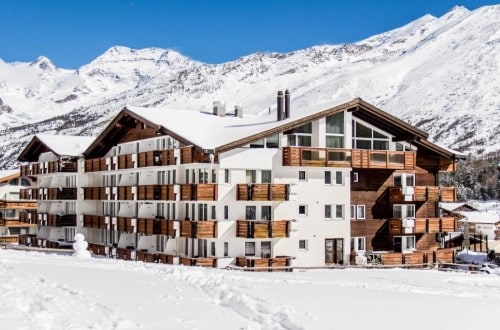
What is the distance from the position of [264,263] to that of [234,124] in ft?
33.1

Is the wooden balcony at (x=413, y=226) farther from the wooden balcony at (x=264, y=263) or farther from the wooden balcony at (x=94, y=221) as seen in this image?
the wooden balcony at (x=94, y=221)

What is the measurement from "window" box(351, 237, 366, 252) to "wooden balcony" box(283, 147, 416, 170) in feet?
14.6

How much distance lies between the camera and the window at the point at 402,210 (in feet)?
154

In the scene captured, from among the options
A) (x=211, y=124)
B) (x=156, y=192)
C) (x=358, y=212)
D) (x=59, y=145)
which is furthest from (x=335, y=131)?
(x=59, y=145)

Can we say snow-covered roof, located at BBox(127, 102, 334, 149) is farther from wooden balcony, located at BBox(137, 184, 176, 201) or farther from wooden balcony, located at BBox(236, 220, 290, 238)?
wooden balcony, located at BBox(236, 220, 290, 238)

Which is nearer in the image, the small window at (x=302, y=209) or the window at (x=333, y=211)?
the small window at (x=302, y=209)

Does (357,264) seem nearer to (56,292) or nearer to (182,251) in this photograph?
(182,251)

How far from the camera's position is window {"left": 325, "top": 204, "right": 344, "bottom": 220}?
143 feet

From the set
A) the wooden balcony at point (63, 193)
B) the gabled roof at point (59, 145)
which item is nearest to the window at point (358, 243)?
the wooden balcony at point (63, 193)

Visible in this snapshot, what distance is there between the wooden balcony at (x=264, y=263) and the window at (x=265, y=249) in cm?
118

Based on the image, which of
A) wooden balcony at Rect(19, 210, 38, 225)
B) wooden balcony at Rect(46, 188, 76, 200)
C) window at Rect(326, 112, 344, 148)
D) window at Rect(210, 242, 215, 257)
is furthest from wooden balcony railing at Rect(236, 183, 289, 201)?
wooden balcony at Rect(19, 210, 38, 225)

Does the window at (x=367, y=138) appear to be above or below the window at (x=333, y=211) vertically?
above

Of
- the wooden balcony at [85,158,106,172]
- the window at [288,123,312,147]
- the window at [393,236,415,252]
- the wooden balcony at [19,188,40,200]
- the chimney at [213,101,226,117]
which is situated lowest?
the window at [393,236,415,252]

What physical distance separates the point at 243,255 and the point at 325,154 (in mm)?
7295
